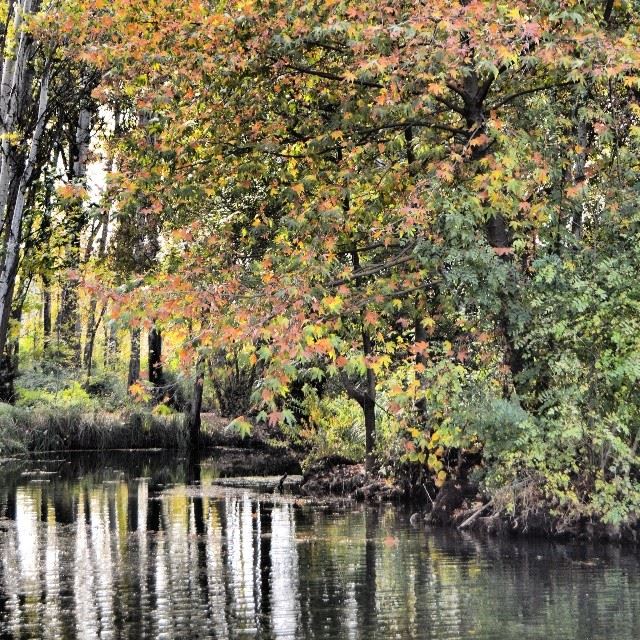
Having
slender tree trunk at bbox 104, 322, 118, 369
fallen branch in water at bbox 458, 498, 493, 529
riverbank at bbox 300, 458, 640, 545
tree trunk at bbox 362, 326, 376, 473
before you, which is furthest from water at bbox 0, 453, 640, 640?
slender tree trunk at bbox 104, 322, 118, 369

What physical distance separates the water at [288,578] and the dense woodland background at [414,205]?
1.59m

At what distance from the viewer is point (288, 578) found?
11406 millimetres

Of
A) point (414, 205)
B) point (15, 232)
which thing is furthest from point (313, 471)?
point (414, 205)

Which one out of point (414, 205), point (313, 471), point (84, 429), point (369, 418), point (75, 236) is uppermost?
point (75, 236)

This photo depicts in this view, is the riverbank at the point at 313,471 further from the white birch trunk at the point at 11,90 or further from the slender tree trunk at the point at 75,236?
the white birch trunk at the point at 11,90

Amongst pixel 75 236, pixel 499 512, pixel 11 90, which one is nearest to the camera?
pixel 499 512

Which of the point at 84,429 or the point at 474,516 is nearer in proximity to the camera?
the point at 474,516

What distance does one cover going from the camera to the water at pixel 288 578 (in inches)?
357

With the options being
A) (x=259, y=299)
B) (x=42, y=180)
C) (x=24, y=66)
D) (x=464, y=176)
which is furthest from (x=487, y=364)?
(x=42, y=180)

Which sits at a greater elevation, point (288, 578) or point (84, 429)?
point (84, 429)

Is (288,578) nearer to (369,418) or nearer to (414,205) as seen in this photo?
(414,205)

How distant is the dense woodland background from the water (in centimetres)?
159

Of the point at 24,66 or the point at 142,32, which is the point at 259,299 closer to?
the point at 142,32

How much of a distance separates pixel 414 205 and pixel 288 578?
197 inches
